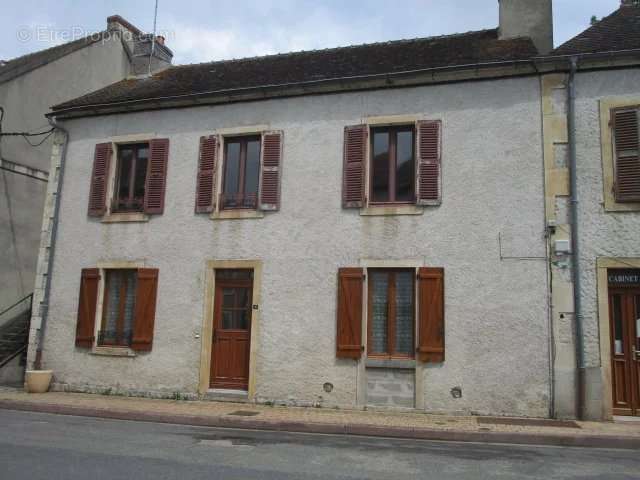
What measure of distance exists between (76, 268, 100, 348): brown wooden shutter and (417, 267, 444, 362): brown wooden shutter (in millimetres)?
6483

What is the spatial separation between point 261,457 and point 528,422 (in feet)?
15.0

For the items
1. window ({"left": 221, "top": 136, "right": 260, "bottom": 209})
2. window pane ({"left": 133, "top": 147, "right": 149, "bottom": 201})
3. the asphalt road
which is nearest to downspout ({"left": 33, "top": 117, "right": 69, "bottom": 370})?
window pane ({"left": 133, "top": 147, "right": 149, "bottom": 201})

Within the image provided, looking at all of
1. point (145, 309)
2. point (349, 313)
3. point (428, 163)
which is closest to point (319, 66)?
point (428, 163)

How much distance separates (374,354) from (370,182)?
307 centimetres

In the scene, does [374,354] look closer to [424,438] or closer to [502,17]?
[424,438]

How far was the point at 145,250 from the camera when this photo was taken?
1201 cm

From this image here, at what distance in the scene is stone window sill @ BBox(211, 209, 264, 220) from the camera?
11.4 meters

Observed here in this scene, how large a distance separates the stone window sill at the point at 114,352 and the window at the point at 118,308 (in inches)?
5.1

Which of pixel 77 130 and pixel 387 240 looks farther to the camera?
pixel 77 130

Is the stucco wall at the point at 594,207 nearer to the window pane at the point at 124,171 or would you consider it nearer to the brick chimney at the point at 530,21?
the brick chimney at the point at 530,21

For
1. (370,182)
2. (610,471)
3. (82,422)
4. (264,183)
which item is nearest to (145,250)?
(264,183)

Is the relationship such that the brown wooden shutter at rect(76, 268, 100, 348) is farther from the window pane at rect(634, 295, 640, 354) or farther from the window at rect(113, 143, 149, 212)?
the window pane at rect(634, 295, 640, 354)

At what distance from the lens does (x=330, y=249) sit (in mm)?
10820

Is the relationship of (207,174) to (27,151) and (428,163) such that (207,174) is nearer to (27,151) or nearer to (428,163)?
(428,163)
